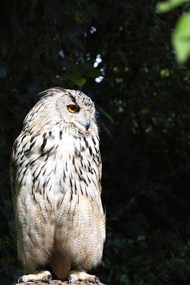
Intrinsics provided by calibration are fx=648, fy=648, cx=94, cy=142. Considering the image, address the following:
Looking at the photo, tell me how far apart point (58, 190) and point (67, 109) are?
0.45 m

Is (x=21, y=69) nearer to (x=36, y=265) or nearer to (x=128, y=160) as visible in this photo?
(x=36, y=265)

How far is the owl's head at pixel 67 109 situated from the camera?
123 inches

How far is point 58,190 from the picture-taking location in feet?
9.50

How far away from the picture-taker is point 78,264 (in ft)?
10.2

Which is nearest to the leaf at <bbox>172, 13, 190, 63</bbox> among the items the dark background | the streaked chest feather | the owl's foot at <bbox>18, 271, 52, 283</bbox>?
the streaked chest feather

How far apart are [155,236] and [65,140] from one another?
267 centimetres

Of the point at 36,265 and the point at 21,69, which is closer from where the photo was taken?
the point at 36,265

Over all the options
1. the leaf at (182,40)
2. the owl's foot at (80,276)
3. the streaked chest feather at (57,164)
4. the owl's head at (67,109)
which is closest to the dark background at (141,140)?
the owl's head at (67,109)

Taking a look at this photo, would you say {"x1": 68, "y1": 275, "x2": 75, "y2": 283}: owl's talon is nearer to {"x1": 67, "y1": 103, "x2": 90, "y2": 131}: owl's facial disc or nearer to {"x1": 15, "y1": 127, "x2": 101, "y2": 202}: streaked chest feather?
{"x1": 15, "y1": 127, "x2": 101, "y2": 202}: streaked chest feather

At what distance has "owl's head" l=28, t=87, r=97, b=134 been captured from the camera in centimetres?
312

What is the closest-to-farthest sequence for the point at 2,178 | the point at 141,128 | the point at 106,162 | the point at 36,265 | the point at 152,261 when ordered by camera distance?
the point at 36,265, the point at 2,178, the point at 152,261, the point at 106,162, the point at 141,128

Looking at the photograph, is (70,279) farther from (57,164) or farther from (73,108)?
(73,108)

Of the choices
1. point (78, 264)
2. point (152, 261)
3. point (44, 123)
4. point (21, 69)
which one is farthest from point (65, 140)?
point (152, 261)

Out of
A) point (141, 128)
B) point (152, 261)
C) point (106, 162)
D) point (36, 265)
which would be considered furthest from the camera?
point (141, 128)
